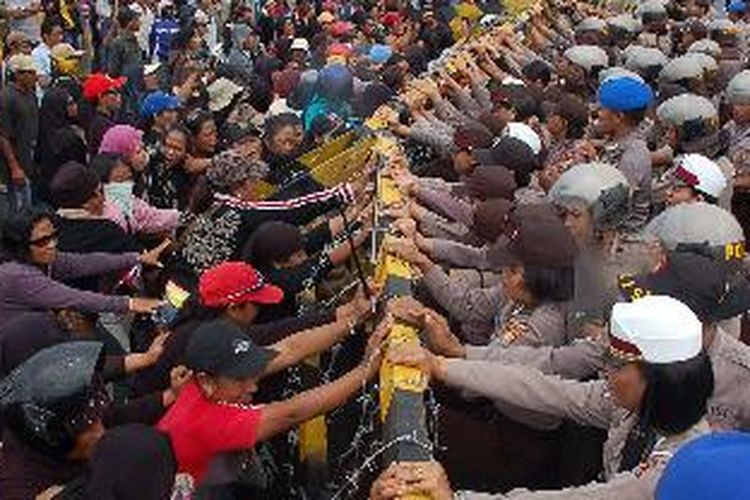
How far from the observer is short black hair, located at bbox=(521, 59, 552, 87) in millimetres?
10391

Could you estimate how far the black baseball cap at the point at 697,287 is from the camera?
407 centimetres

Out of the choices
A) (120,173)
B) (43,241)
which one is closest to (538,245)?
(43,241)

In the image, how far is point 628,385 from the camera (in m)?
3.46

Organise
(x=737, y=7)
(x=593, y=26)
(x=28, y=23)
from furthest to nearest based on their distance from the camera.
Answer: (x=28, y=23)
(x=737, y=7)
(x=593, y=26)

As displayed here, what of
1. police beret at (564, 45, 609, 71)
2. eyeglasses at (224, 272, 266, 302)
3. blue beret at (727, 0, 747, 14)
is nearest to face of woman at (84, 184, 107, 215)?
eyeglasses at (224, 272, 266, 302)

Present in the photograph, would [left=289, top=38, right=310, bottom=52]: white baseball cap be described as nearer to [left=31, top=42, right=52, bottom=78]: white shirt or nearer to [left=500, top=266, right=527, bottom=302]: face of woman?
[left=31, top=42, right=52, bottom=78]: white shirt

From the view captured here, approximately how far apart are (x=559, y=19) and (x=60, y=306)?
9.83m

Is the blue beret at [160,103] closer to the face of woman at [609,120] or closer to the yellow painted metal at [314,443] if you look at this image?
the face of woman at [609,120]

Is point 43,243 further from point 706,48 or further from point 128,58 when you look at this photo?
point 128,58

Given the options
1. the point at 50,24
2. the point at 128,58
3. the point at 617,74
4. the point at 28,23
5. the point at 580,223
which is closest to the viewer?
the point at 580,223

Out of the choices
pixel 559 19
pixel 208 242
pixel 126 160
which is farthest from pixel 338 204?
pixel 559 19

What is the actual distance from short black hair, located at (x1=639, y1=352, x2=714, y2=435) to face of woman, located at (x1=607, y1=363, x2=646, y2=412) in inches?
1.6

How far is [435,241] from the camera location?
233 inches

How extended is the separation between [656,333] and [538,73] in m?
7.25
